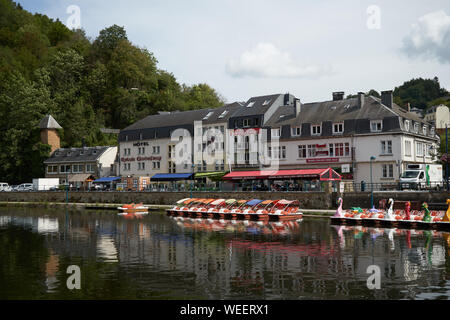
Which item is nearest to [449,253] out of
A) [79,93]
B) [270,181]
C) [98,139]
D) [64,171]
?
[270,181]

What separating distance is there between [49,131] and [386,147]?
209ft

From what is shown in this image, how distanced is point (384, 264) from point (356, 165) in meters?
36.7

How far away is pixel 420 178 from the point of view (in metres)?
51.8

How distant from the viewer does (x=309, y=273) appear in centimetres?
2262

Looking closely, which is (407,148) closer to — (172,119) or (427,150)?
(427,150)

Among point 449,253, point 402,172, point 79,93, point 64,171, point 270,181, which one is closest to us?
point 449,253

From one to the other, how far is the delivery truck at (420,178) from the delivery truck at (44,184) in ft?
192


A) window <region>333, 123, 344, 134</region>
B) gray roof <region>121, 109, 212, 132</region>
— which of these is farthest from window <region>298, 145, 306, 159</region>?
gray roof <region>121, 109, 212, 132</region>

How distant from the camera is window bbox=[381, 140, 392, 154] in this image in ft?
193

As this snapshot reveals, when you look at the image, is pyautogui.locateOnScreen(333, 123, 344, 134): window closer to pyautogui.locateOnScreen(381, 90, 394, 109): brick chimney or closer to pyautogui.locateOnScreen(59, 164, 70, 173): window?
pyautogui.locateOnScreen(381, 90, 394, 109): brick chimney

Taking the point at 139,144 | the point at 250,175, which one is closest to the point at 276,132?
the point at 250,175

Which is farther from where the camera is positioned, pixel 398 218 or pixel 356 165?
pixel 356 165
